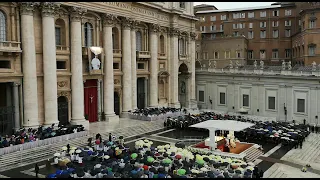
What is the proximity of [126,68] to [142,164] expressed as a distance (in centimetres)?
2211

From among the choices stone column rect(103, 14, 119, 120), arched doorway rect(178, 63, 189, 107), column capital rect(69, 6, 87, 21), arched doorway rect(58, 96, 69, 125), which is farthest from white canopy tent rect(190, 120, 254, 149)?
arched doorway rect(178, 63, 189, 107)

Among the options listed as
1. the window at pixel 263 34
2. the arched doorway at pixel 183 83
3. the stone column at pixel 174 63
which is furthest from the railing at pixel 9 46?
the window at pixel 263 34

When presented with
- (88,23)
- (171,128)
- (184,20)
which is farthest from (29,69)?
(184,20)

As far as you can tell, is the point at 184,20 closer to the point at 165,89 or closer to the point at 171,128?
the point at 165,89

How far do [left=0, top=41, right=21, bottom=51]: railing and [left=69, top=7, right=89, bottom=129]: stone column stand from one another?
6051mm

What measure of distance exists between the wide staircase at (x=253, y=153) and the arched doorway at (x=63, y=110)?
1957 cm

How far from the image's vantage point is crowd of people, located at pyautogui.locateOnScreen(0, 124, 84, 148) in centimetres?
2563

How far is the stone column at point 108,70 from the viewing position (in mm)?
38719

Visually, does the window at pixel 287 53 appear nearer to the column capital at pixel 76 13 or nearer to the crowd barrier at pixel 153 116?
the crowd barrier at pixel 153 116

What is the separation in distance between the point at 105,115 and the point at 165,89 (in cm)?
1367

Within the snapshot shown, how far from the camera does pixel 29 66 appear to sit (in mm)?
30531

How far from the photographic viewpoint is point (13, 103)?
3089 cm

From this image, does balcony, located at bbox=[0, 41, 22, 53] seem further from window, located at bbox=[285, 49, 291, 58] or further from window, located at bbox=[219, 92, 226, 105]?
window, located at bbox=[285, 49, 291, 58]

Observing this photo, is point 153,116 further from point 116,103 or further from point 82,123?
point 82,123
